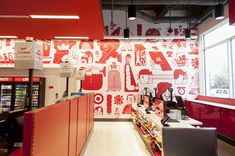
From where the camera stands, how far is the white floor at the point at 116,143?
15.5ft

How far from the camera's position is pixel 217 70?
810cm

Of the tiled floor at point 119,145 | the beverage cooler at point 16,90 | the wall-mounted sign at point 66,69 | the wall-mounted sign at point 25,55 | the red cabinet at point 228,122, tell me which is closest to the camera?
the wall-mounted sign at point 25,55

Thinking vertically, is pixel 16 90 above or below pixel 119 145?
above

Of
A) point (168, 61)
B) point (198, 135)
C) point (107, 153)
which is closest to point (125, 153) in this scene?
point (107, 153)

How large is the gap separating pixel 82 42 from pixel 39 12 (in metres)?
4.91

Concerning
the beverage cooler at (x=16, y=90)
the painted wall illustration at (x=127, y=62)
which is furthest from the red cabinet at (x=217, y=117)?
the beverage cooler at (x=16, y=90)

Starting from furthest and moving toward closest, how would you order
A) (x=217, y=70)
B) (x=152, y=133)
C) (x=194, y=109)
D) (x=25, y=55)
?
(x=217, y=70) < (x=194, y=109) < (x=152, y=133) < (x=25, y=55)

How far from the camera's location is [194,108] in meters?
7.52

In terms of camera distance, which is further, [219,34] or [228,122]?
[219,34]

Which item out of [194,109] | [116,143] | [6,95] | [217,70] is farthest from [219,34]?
[6,95]

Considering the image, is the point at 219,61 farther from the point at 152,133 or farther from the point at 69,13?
the point at 69,13

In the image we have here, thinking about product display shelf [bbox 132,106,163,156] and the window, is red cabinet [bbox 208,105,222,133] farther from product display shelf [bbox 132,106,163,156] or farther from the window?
product display shelf [bbox 132,106,163,156]

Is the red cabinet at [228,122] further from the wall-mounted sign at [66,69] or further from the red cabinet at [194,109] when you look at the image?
the wall-mounted sign at [66,69]

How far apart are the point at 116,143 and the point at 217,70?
521 centimetres
